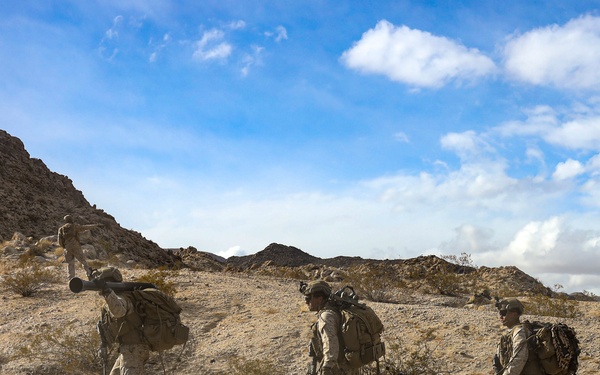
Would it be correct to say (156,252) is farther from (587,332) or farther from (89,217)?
(587,332)

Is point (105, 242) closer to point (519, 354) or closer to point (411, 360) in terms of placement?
point (411, 360)

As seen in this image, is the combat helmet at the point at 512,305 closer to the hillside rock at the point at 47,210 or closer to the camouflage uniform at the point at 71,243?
the camouflage uniform at the point at 71,243

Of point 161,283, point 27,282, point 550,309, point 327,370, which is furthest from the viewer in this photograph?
point 27,282

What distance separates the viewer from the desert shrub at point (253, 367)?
987cm

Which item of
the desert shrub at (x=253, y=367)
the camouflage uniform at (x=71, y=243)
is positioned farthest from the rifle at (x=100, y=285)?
the camouflage uniform at (x=71, y=243)

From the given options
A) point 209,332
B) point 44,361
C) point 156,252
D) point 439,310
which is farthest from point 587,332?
point 156,252

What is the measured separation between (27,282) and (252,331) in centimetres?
659

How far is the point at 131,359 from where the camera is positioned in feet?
21.8

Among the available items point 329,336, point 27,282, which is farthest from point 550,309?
point 27,282

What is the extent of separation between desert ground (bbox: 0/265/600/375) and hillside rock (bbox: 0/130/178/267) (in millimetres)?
12033

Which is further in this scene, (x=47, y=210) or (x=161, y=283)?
(x=47, y=210)

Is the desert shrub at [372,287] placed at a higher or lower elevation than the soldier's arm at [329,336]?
higher

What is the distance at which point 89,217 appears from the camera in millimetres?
34094

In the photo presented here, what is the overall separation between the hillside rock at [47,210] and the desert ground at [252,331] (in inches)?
474
